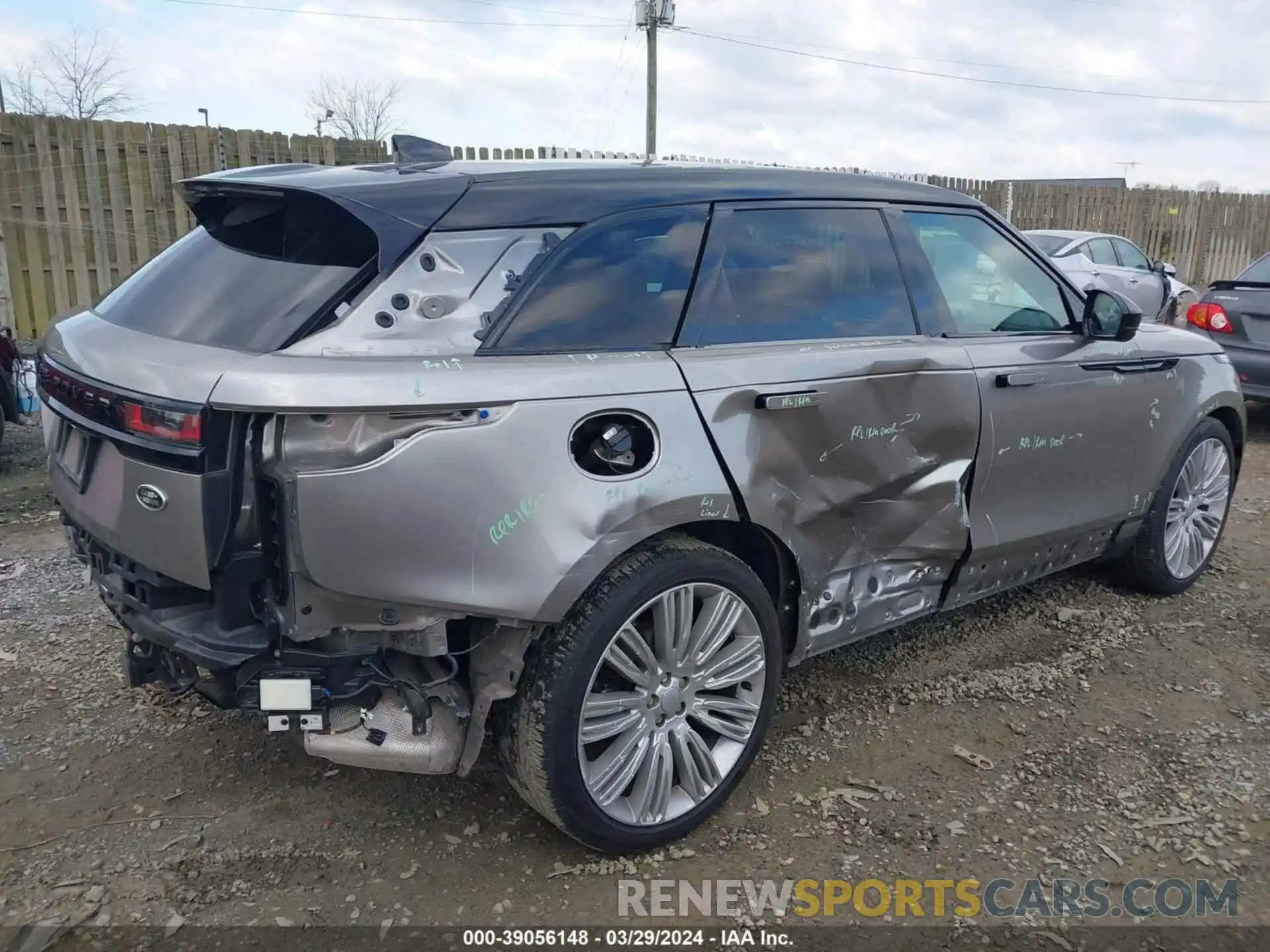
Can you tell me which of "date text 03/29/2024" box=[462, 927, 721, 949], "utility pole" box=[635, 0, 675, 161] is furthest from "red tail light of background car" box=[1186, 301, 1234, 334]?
"utility pole" box=[635, 0, 675, 161]

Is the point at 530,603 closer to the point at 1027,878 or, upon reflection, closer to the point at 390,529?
the point at 390,529

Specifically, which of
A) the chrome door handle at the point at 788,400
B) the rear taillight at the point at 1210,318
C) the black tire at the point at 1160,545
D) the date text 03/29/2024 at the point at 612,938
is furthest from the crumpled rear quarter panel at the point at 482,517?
the rear taillight at the point at 1210,318

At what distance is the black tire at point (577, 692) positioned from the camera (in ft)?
8.12

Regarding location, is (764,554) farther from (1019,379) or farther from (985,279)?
(985,279)

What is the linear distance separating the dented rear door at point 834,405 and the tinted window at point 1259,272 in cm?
614

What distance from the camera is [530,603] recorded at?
2.35m

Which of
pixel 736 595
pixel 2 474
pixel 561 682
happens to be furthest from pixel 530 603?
pixel 2 474

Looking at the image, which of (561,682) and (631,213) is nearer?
(561,682)

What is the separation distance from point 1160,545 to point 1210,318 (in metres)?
4.63

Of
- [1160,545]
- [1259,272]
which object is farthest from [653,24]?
[1160,545]

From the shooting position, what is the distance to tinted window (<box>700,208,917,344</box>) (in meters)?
2.92

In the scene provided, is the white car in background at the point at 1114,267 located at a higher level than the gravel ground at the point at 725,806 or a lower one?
higher

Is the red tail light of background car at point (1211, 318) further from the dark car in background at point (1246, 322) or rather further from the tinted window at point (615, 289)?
the tinted window at point (615, 289)

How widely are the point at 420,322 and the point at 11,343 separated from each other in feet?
17.1
